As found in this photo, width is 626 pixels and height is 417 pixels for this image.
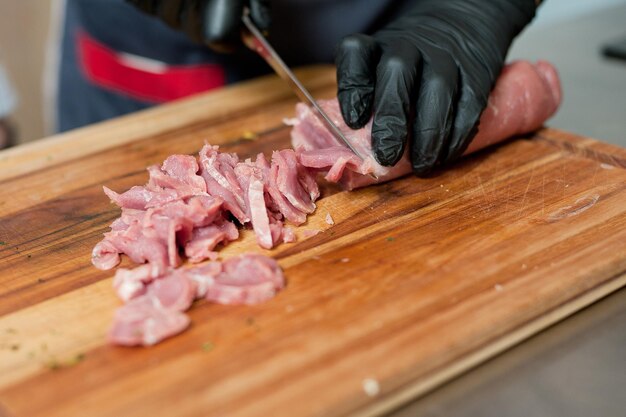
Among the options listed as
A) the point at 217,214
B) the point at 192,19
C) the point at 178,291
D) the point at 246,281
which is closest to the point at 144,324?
the point at 178,291

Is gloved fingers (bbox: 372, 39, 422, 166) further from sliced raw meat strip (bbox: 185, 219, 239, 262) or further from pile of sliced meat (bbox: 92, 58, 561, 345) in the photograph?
sliced raw meat strip (bbox: 185, 219, 239, 262)

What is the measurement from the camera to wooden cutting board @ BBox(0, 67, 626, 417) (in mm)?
1744

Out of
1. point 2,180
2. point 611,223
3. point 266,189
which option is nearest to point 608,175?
point 611,223

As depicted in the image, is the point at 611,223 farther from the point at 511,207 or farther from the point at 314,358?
the point at 314,358

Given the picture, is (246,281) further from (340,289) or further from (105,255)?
(105,255)

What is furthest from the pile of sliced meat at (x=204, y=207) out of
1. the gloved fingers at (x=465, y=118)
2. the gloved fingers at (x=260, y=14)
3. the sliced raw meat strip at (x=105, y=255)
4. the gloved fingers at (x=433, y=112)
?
the gloved fingers at (x=260, y=14)

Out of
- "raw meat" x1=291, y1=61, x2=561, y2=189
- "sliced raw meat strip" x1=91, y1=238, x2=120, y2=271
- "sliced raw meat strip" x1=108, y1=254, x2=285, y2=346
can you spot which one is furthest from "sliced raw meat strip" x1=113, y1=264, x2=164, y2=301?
"raw meat" x1=291, y1=61, x2=561, y2=189

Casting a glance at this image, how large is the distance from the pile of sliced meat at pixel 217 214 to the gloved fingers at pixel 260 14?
2.19 feet

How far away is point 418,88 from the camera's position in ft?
8.53

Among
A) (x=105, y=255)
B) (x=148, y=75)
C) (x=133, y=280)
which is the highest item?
(x=133, y=280)

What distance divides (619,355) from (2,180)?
7.55 feet

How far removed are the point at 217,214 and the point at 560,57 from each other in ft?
8.90

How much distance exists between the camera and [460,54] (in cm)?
276

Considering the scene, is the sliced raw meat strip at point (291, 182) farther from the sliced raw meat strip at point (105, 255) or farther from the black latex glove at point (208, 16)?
the black latex glove at point (208, 16)
